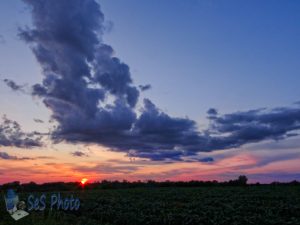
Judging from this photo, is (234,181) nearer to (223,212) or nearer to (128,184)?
(128,184)

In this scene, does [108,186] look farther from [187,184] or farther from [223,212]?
[223,212]

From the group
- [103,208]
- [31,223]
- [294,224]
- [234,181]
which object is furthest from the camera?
[234,181]

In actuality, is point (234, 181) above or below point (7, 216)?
above

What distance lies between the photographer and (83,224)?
23938mm

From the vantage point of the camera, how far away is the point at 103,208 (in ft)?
105

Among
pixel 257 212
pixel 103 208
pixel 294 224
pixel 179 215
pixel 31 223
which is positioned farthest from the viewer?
pixel 103 208

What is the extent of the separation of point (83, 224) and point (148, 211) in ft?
18.4

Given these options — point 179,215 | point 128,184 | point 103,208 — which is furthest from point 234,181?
point 179,215

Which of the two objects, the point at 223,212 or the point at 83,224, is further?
the point at 223,212

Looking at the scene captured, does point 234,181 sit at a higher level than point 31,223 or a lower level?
higher

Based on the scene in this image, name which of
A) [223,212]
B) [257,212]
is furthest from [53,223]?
[257,212]

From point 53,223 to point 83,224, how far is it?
70.7 inches

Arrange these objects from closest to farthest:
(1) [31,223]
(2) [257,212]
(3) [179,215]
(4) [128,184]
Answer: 1. (1) [31,223]
2. (3) [179,215]
3. (2) [257,212]
4. (4) [128,184]

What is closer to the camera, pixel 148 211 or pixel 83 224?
pixel 83 224
